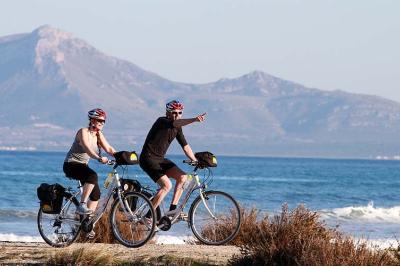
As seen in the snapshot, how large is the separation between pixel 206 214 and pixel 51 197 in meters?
1.83

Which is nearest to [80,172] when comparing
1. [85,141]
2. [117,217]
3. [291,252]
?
[85,141]

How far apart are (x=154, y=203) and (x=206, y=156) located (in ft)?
2.63

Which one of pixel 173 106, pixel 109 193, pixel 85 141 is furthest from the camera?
pixel 173 106

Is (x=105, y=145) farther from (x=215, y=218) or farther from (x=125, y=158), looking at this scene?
(x=215, y=218)

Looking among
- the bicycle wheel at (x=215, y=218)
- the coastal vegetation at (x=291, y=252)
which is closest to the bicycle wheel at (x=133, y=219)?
the bicycle wheel at (x=215, y=218)

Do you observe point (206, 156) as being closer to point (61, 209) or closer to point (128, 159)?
point (128, 159)

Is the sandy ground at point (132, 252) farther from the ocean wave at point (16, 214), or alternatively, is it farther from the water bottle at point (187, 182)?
the ocean wave at point (16, 214)

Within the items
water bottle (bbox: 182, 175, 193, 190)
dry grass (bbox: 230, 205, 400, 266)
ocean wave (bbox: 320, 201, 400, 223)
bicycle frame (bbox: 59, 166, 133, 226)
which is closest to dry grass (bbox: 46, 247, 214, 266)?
dry grass (bbox: 230, 205, 400, 266)

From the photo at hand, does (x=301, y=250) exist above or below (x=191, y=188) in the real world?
below

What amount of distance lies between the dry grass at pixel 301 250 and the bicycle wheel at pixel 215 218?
1.84ft

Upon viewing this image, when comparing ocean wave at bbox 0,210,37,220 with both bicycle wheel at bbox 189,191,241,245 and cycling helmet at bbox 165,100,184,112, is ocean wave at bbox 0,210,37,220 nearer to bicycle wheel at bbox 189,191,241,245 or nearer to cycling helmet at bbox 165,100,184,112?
bicycle wheel at bbox 189,191,241,245

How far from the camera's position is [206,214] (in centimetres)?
1342

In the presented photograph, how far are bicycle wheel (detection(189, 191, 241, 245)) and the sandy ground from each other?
0.24m

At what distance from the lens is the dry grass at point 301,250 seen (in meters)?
10.8
